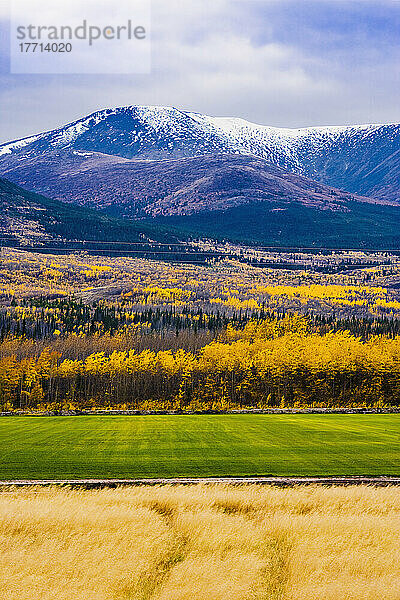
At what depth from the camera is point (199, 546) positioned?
50.5 feet

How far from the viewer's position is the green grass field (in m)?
25.9

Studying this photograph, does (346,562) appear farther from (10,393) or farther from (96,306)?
(96,306)

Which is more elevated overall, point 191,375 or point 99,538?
point 99,538

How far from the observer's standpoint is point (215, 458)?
2916cm

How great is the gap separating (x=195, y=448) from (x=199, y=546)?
56.8ft

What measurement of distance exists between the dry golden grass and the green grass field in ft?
18.0

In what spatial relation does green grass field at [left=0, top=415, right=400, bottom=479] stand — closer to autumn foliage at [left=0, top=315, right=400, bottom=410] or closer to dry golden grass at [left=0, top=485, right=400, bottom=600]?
dry golden grass at [left=0, top=485, right=400, bottom=600]

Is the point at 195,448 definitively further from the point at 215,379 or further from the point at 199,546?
the point at 215,379

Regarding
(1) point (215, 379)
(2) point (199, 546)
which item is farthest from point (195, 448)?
(1) point (215, 379)

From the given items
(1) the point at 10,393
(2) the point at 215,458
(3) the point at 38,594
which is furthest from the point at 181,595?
(1) the point at 10,393

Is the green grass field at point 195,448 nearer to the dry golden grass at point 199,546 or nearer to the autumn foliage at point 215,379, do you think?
the dry golden grass at point 199,546

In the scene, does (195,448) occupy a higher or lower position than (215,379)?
higher

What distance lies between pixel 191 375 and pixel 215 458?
5721 cm

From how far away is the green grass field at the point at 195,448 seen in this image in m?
25.9
